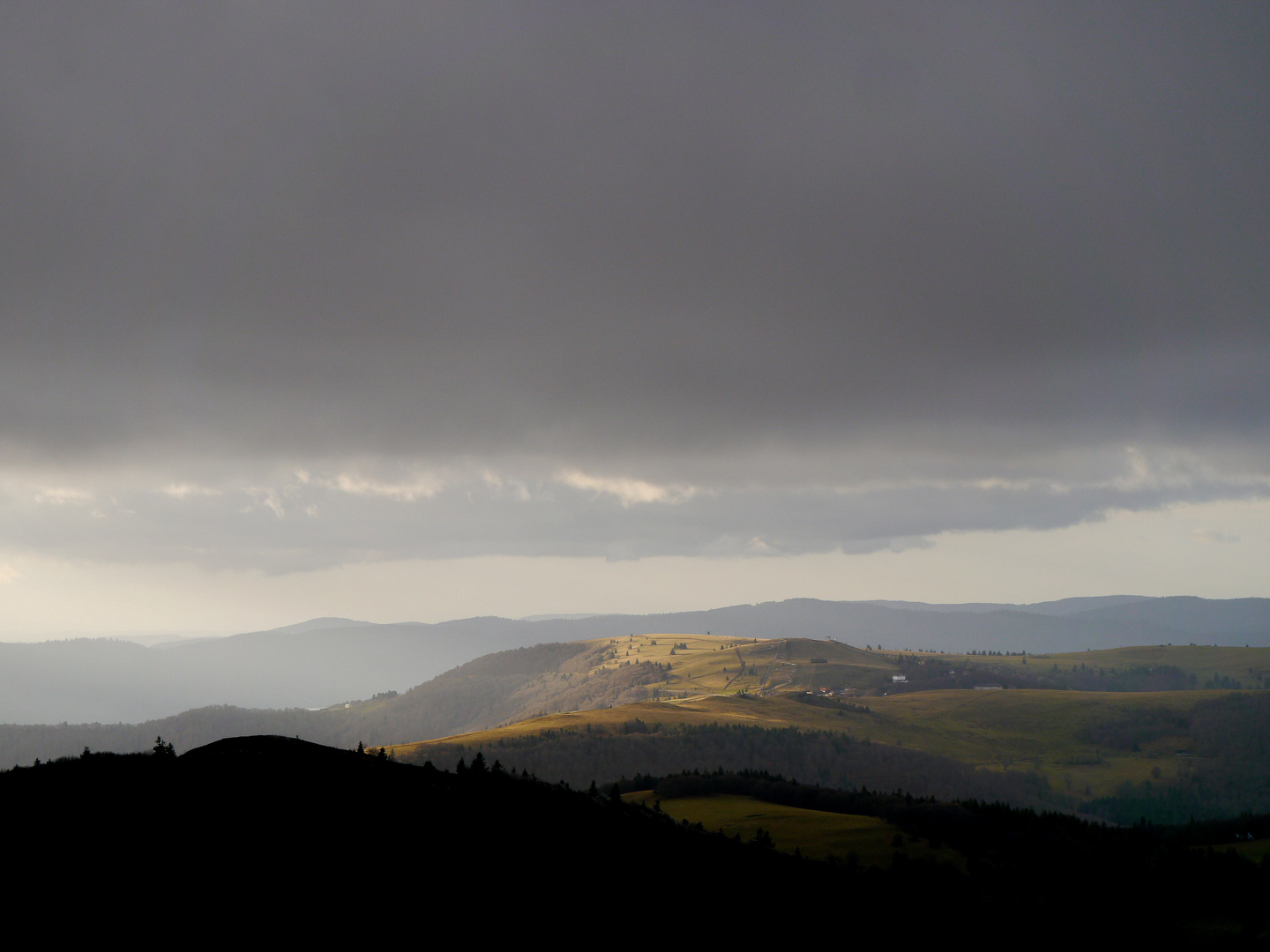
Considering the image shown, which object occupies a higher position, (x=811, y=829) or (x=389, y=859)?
(x=389, y=859)

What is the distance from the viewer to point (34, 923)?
38.2 metres

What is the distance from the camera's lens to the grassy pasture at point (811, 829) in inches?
5148

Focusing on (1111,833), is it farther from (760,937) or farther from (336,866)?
(336,866)

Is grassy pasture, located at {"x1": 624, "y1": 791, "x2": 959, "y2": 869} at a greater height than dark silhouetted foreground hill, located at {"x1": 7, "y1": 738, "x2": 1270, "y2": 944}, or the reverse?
dark silhouetted foreground hill, located at {"x1": 7, "y1": 738, "x2": 1270, "y2": 944}

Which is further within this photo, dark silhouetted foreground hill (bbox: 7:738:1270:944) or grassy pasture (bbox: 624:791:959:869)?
grassy pasture (bbox: 624:791:959:869)

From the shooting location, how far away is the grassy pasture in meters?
131

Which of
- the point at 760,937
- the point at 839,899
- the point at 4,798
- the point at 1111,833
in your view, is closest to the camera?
the point at 4,798

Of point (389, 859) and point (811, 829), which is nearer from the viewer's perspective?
point (389, 859)

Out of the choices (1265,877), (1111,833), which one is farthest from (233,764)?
(1111,833)

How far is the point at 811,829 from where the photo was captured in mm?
149000

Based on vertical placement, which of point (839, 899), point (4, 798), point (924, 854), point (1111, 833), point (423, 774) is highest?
point (4, 798)

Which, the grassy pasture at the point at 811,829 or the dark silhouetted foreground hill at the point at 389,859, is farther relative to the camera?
the grassy pasture at the point at 811,829

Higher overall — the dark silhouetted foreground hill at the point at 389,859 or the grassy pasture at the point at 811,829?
the dark silhouetted foreground hill at the point at 389,859

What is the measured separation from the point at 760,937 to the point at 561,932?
61.9 feet
